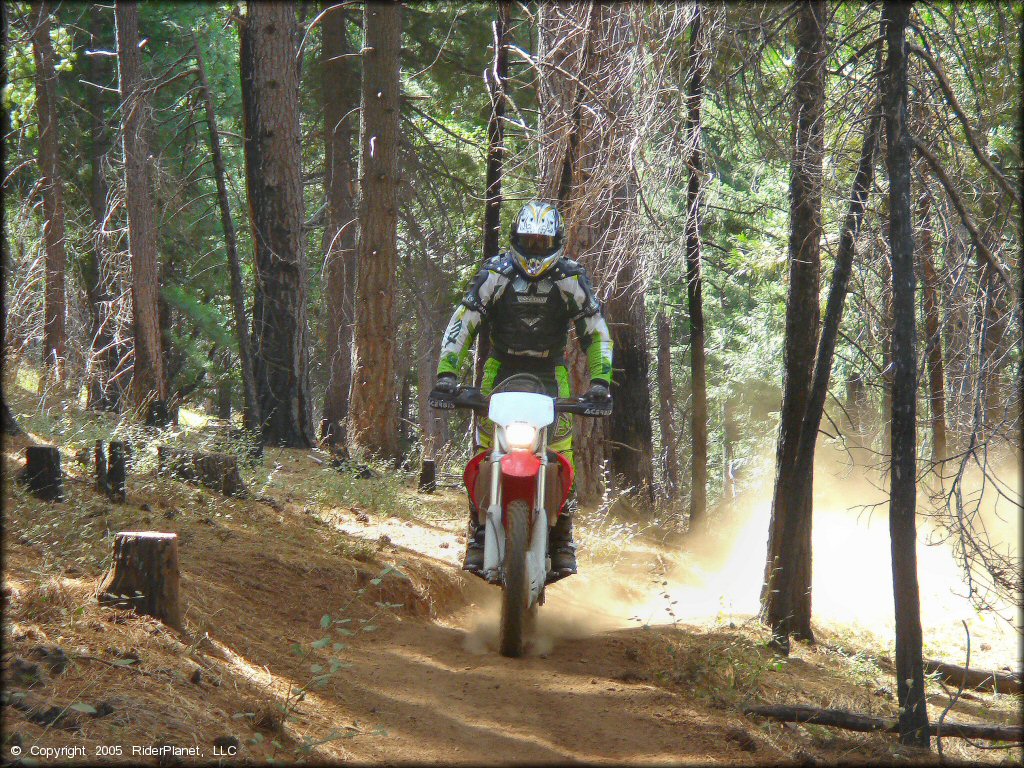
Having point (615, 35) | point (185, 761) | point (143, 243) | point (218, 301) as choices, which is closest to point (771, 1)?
point (615, 35)

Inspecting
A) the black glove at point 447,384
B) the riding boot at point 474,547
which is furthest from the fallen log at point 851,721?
the black glove at point 447,384

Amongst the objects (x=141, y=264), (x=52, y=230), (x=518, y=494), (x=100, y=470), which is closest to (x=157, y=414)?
(x=141, y=264)

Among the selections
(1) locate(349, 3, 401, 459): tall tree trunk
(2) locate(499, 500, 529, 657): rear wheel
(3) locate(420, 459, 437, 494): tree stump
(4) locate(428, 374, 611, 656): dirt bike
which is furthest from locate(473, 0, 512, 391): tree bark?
(2) locate(499, 500, 529, 657): rear wheel

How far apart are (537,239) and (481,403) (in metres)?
1.49

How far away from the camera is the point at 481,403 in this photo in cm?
661

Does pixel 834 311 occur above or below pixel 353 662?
above

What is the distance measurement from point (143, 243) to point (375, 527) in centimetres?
916

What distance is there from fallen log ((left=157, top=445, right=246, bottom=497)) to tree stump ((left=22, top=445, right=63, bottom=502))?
169 centimetres

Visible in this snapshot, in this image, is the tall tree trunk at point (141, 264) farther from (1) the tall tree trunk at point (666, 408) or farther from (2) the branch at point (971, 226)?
(2) the branch at point (971, 226)

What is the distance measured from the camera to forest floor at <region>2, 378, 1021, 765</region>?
164 inches

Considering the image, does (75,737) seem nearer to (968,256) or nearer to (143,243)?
(968,256)

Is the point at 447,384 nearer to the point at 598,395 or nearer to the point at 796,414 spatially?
the point at 598,395

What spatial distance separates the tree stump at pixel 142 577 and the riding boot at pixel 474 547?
2.14m

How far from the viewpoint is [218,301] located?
28453 mm
